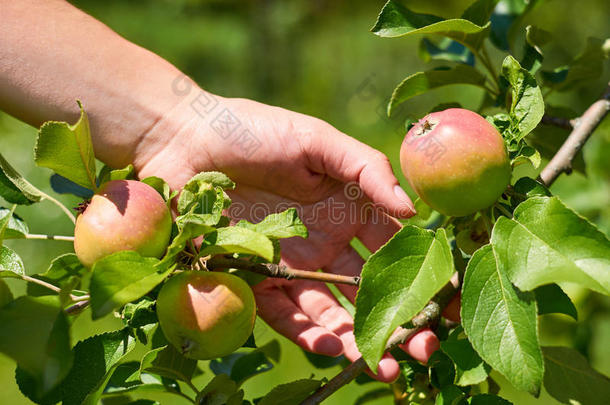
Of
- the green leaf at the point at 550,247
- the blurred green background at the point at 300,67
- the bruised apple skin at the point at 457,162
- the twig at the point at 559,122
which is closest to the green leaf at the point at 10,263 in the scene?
the bruised apple skin at the point at 457,162

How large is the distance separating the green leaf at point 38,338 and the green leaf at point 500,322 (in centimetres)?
49

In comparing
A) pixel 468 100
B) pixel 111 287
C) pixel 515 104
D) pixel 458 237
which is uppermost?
pixel 515 104

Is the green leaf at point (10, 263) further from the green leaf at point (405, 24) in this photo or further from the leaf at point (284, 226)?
the green leaf at point (405, 24)

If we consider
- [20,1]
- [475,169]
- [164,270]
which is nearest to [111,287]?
[164,270]

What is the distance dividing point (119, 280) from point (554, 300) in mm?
592

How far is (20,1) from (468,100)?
2.78m

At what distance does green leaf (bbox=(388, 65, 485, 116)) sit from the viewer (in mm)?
1132

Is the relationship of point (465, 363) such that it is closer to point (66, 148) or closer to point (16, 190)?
point (66, 148)

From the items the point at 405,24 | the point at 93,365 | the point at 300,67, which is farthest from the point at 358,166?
the point at 300,67

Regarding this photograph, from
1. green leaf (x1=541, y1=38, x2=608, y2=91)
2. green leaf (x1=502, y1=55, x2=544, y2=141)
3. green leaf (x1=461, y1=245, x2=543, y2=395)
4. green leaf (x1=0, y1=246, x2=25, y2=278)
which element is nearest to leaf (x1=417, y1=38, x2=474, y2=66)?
green leaf (x1=541, y1=38, x2=608, y2=91)

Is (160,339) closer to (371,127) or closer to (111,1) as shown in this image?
(371,127)

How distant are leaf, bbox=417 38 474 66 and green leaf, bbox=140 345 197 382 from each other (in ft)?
2.88

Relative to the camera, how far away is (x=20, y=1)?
1315 millimetres

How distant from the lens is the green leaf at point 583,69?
1.34 m
